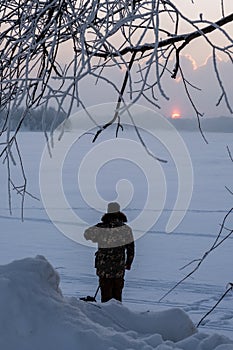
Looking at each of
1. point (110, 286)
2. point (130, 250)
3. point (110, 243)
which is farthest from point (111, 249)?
point (110, 286)

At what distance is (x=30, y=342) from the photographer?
2.29 m

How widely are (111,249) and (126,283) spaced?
7.52ft

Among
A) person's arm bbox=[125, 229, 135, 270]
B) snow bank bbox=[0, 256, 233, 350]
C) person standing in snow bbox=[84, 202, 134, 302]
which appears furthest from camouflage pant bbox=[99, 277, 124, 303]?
snow bank bbox=[0, 256, 233, 350]

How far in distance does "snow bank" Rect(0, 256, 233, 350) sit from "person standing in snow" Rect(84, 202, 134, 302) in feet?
12.5

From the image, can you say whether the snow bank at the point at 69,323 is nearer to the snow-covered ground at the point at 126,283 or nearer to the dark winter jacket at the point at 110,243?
the snow-covered ground at the point at 126,283

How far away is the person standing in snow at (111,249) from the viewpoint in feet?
21.9

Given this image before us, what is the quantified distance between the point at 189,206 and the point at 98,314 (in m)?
15.6

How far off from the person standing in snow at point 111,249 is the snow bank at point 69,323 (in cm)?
380

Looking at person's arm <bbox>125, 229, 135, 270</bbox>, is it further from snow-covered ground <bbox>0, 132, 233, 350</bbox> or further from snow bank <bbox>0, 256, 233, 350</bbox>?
snow bank <bbox>0, 256, 233, 350</bbox>

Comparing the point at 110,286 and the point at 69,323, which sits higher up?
the point at 69,323

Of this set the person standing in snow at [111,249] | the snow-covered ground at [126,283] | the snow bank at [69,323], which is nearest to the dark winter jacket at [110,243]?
the person standing in snow at [111,249]

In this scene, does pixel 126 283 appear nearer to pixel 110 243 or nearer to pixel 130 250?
pixel 130 250

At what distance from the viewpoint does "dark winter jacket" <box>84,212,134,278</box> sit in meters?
6.68

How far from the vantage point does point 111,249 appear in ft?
21.9
